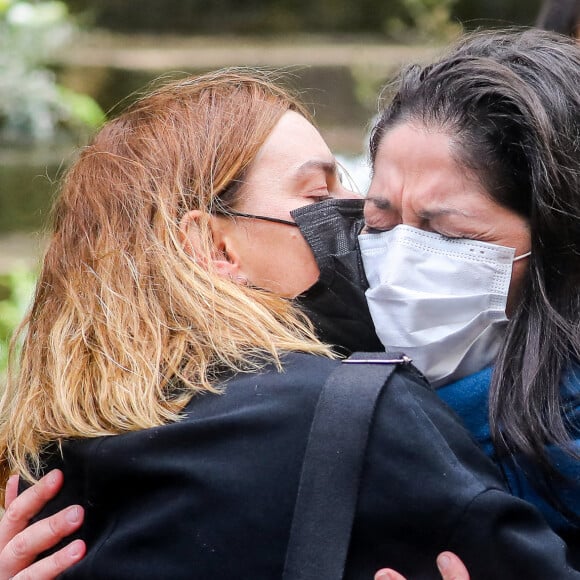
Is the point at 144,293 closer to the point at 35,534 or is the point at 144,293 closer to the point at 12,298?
the point at 35,534

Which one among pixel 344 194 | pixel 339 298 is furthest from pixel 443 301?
pixel 344 194

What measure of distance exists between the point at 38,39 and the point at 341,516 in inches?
218

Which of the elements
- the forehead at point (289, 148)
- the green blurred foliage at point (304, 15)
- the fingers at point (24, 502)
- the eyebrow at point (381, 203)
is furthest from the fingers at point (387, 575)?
the green blurred foliage at point (304, 15)

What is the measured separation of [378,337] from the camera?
2.42 meters

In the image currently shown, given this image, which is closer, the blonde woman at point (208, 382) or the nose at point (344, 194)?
the blonde woman at point (208, 382)

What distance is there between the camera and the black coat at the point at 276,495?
1.74 metres

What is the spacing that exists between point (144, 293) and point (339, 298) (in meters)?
0.50

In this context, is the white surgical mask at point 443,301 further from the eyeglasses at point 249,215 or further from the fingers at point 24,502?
the fingers at point 24,502

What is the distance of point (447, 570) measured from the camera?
5.65ft

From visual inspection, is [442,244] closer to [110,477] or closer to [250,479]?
[250,479]

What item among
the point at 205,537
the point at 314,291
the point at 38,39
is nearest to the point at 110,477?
the point at 205,537

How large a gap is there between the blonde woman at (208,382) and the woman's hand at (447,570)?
0.10 feet

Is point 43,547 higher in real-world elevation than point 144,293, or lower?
lower

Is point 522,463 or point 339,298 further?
point 339,298
